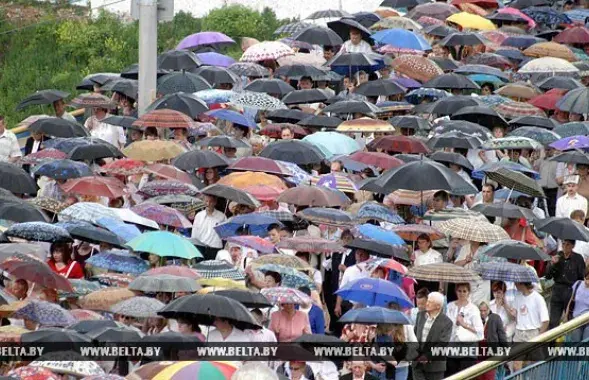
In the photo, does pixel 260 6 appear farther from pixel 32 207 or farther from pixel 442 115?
pixel 32 207

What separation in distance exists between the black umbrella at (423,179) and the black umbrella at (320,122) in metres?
3.80

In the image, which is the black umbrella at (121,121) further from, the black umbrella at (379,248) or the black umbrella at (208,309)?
the black umbrella at (208,309)

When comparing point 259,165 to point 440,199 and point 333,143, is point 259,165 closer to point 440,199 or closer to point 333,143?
point 333,143

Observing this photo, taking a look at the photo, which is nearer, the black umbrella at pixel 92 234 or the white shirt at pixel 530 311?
the white shirt at pixel 530 311

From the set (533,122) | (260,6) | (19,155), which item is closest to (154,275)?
(19,155)

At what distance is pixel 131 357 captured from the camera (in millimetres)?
14945

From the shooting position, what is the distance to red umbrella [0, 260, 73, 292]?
16.5 m

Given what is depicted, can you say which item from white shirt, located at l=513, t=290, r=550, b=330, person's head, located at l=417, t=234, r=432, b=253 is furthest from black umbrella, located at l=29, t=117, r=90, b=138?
white shirt, located at l=513, t=290, r=550, b=330

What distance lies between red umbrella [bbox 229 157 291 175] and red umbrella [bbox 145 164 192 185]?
0.58 m

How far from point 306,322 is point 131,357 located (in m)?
2.18

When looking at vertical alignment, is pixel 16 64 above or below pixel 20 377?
below

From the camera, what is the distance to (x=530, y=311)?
17625mm

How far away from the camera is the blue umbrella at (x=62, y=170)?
2073 cm

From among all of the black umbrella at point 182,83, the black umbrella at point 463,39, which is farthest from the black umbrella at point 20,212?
the black umbrella at point 463,39
